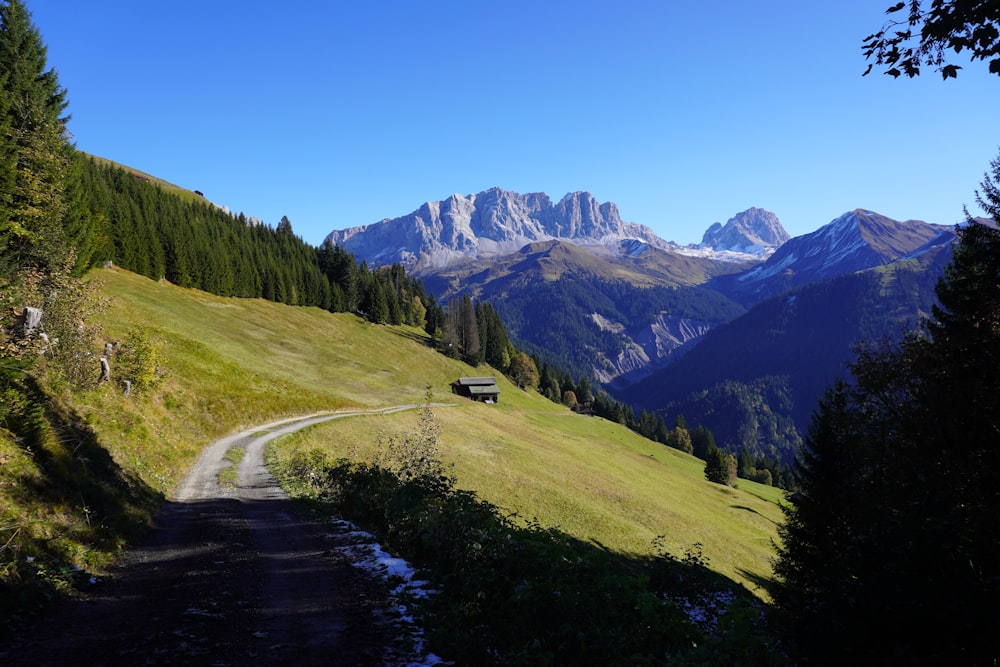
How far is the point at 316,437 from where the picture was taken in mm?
37031

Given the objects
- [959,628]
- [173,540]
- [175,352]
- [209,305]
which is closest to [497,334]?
[209,305]

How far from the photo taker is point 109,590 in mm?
9648

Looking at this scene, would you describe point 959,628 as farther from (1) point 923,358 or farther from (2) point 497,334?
(2) point 497,334

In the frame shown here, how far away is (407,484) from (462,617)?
26.8 ft

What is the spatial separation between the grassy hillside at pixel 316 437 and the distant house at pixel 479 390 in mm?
7154

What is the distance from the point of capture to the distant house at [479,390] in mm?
95312

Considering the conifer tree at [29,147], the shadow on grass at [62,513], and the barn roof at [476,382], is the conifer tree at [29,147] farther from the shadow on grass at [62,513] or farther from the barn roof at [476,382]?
the barn roof at [476,382]

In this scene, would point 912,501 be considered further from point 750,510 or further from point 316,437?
point 750,510

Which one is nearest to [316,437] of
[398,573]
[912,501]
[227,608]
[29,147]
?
[29,147]

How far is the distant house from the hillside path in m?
79.7

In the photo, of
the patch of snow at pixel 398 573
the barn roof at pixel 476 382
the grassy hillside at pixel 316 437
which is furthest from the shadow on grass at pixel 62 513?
the barn roof at pixel 476 382

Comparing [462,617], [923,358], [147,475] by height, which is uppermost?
[923,358]

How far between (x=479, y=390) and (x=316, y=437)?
2342 inches

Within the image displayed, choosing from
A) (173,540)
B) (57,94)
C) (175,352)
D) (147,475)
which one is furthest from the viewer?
(175,352)
